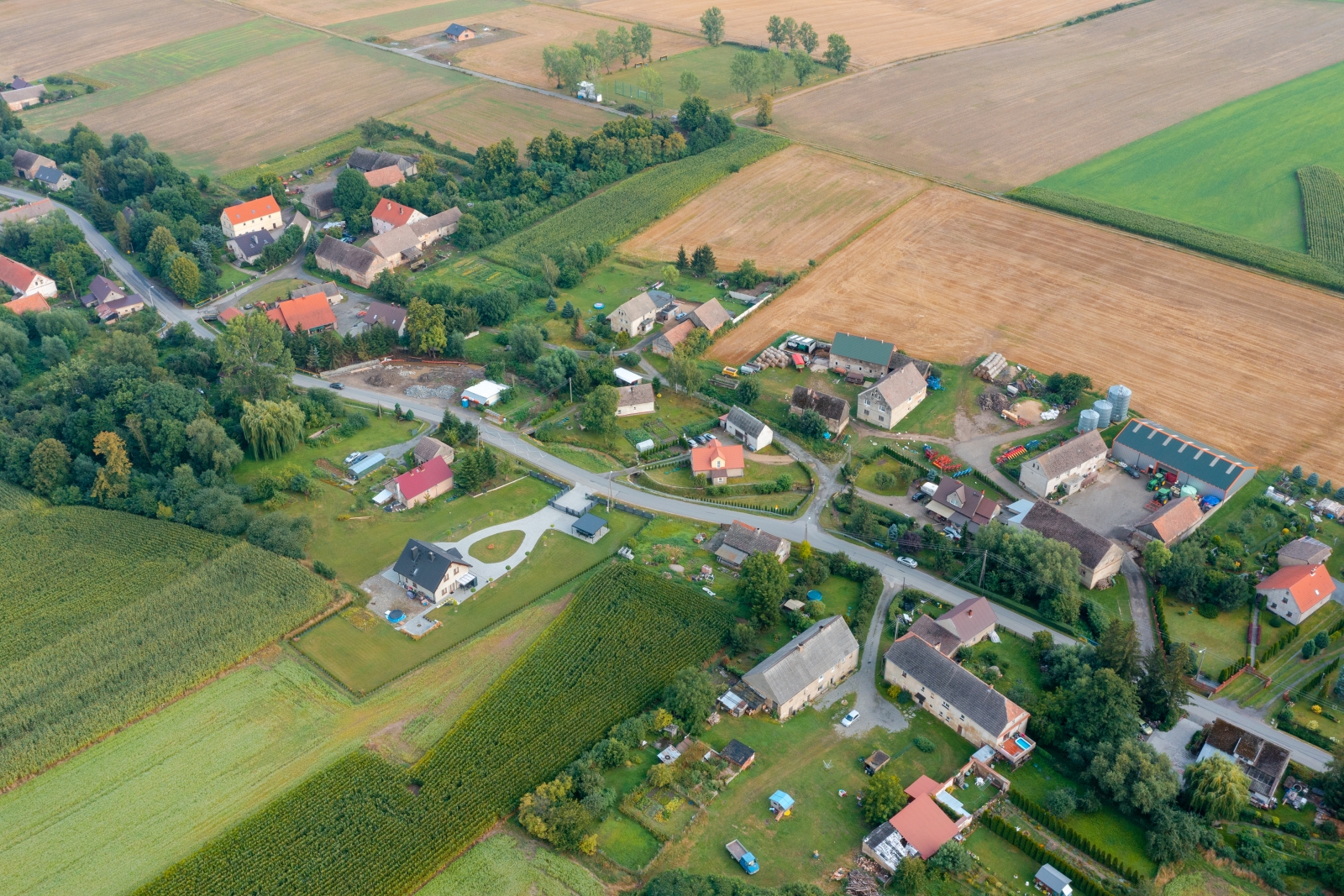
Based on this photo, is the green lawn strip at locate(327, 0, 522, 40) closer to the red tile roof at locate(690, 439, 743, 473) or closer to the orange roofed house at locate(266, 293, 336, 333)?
the orange roofed house at locate(266, 293, 336, 333)

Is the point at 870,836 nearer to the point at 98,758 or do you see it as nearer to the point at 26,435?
the point at 98,758

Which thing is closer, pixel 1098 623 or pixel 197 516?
pixel 1098 623

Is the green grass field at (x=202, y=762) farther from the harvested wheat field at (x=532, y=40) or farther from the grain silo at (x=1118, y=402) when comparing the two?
the harvested wheat field at (x=532, y=40)

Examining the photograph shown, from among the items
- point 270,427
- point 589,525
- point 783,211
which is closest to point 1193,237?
point 783,211

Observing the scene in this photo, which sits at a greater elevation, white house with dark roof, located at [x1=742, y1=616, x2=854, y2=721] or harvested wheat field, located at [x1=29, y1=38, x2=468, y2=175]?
harvested wheat field, located at [x1=29, y1=38, x2=468, y2=175]

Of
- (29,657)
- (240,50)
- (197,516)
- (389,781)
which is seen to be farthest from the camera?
(240,50)

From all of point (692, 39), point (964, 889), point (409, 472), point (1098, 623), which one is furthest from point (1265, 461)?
point (692, 39)

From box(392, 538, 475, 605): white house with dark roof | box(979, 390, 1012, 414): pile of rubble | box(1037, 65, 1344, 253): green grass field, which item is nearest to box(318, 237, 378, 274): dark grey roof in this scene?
box(392, 538, 475, 605): white house with dark roof
